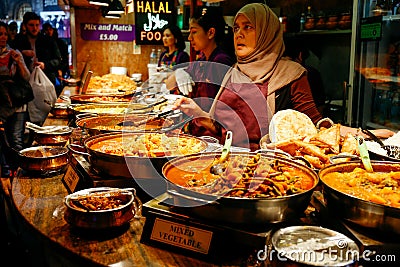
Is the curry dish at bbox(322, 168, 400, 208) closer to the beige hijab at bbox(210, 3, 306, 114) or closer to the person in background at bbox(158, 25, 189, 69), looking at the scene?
the beige hijab at bbox(210, 3, 306, 114)

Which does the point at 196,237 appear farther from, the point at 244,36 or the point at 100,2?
the point at 100,2

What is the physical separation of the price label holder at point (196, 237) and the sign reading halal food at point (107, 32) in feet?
22.2

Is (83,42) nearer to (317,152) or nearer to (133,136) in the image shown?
(133,136)

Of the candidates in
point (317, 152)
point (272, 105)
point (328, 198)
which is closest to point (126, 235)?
point (328, 198)

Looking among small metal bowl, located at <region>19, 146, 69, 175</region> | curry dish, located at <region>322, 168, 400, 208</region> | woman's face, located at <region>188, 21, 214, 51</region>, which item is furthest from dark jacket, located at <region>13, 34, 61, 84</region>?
curry dish, located at <region>322, 168, 400, 208</region>

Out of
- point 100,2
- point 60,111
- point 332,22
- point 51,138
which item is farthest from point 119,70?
point 51,138

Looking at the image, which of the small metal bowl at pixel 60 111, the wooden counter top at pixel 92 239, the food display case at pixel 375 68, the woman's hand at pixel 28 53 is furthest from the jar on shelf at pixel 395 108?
the woman's hand at pixel 28 53

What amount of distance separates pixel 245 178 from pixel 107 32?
6825 millimetres

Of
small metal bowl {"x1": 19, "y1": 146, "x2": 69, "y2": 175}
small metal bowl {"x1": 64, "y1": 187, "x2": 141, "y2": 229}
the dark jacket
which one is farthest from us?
the dark jacket

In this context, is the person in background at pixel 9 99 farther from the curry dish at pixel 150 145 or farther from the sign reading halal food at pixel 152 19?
the curry dish at pixel 150 145

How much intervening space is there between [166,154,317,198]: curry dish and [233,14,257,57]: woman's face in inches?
61.9

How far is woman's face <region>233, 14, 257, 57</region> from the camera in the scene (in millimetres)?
3114

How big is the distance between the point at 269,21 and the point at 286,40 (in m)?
3.67

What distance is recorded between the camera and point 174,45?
6.66 metres
